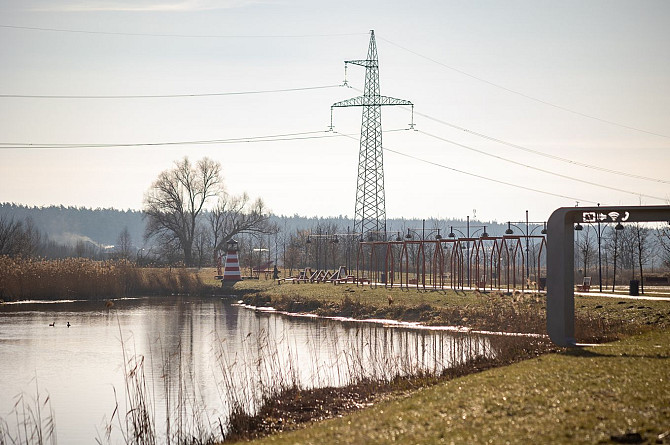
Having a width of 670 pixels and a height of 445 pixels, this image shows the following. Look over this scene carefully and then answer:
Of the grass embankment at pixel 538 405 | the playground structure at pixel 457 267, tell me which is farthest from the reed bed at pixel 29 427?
the playground structure at pixel 457 267

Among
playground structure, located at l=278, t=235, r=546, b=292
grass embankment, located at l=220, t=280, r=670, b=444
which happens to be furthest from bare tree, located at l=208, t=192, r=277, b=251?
grass embankment, located at l=220, t=280, r=670, b=444

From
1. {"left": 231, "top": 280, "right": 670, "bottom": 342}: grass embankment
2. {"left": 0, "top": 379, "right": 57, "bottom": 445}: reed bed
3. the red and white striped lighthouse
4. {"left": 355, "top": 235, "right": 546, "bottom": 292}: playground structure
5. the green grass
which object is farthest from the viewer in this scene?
the red and white striped lighthouse

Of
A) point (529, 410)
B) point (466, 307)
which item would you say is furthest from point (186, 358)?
point (529, 410)

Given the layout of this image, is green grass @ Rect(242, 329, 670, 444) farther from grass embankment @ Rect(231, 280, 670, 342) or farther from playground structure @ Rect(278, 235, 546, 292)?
playground structure @ Rect(278, 235, 546, 292)

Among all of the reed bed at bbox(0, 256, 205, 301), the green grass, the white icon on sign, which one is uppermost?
the white icon on sign

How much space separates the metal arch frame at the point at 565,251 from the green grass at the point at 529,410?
4079 mm

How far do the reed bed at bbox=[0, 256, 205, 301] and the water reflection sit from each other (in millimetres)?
3820

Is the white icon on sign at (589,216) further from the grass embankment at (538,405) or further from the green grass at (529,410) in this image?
the green grass at (529,410)

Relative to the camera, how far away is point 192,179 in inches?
3607

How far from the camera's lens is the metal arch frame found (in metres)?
20.4

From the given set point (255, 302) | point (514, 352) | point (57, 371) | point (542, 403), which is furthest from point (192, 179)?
point (542, 403)

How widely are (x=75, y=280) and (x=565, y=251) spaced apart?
128 feet

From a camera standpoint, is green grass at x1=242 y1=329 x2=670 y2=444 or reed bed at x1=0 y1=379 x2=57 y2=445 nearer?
green grass at x1=242 y1=329 x2=670 y2=444

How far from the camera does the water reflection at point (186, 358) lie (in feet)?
60.3
